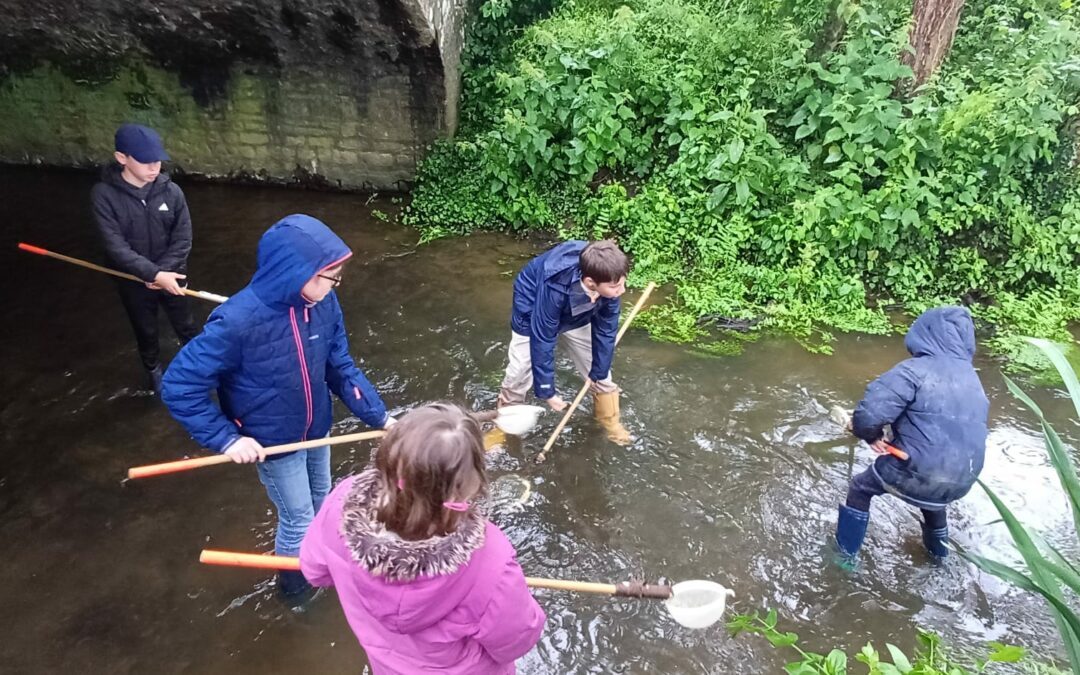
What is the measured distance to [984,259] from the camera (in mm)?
6152

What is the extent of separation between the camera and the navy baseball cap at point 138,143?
3885 millimetres

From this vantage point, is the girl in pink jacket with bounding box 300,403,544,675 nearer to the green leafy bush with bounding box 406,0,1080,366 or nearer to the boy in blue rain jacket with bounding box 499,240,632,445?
the boy in blue rain jacket with bounding box 499,240,632,445

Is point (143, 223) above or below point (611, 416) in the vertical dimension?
above

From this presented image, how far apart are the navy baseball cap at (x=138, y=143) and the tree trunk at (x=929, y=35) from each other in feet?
20.7

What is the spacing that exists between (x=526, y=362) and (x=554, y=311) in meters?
0.56

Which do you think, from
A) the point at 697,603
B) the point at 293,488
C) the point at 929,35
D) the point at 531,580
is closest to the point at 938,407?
the point at 697,603

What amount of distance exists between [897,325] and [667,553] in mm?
3443

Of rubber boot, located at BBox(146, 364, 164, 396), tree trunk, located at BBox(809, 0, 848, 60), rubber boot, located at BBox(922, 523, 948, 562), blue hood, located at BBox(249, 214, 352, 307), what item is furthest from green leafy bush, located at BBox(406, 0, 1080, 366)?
blue hood, located at BBox(249, 214, 352, 307)

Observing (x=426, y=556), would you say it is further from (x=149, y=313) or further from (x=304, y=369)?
(x=149, y=313)

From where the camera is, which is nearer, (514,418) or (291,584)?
(291,584)

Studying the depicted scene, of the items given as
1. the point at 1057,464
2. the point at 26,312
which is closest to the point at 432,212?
the point at 26,312

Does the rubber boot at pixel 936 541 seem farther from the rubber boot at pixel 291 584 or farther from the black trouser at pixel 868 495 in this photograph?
the rubber boot at pixel 291 584

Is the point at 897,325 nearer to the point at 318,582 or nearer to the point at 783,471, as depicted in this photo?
the point at 783,471

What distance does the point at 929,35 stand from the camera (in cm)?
643
